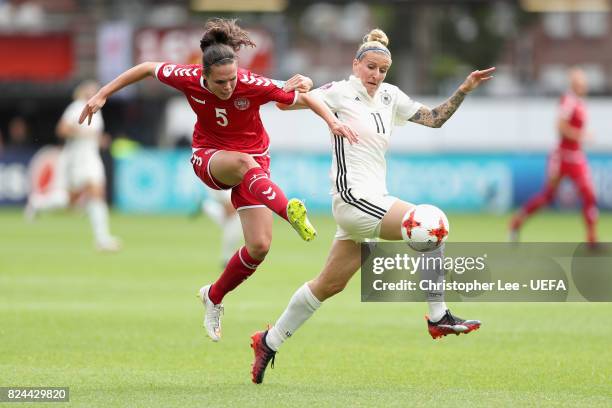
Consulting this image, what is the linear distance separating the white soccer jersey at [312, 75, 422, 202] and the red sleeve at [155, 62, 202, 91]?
2.83ft

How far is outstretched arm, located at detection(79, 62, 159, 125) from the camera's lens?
9016 millimetres

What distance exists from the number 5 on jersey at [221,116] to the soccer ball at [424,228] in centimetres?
154

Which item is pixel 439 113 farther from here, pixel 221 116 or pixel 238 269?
pixel 238 269

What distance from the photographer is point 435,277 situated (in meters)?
9.16

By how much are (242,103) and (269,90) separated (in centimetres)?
25

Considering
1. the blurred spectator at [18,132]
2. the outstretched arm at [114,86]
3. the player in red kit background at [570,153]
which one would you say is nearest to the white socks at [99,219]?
the player in red kit background at [570,153]

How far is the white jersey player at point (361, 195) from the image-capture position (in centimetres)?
892

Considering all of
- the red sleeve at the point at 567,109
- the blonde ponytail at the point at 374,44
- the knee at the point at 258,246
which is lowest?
the knee at the point at 258,246

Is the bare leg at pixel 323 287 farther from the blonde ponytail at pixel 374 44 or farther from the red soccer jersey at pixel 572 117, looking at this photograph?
the red soccer jersey at pixel 572 117

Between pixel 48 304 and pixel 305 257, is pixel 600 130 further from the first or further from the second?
pixel 48 304

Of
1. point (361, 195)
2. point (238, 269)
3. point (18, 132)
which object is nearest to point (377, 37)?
point (361, 195)

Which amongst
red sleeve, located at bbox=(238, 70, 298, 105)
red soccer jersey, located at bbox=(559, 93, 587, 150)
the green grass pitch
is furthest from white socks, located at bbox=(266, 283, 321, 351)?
red soccer jersey, located at bbox=(559, 93, 587, 150)

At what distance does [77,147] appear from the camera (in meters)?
20.6

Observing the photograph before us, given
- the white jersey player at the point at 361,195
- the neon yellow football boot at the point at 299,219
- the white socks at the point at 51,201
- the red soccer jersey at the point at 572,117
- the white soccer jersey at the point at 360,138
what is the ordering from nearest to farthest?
the neon yellow football boot at the point at 299,219 → the white jersey player at the point at 361,195 → the white soccer jersey at the point at 360,138 → the red soccer jersey at the point at 572,117 → the white socks at the point at 51,201
